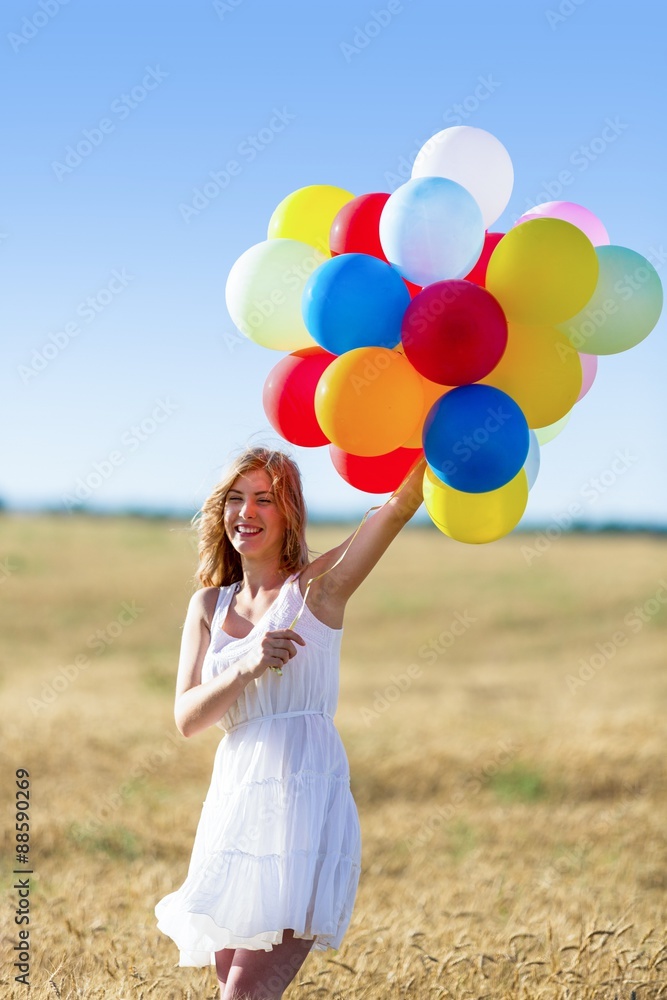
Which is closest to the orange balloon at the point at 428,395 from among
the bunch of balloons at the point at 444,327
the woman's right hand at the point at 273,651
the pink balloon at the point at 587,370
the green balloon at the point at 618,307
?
the bunch of balloons at the point at 444,327

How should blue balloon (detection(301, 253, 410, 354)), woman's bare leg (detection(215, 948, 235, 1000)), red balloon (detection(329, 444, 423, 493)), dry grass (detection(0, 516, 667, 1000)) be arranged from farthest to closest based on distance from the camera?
1. dry grass (detection(0, 516, 667, 1000))
2. red balloon (detection(329, 444, 423, 493))
3. woman's bare leg (detection(215, 948, 235, 1000))
4. blue balloon (detection(301, 253, 410, 354))

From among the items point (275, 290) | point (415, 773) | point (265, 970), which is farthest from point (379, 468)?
point (415, 773)

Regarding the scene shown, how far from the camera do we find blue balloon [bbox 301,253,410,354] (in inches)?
108

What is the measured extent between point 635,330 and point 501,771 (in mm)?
5890

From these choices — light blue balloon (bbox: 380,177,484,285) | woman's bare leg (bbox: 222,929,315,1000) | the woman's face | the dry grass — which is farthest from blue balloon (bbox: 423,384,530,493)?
woman's bare leg (bbox: 222,929,315,1000)

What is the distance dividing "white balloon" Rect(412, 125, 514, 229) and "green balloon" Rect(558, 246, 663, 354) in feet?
1.21

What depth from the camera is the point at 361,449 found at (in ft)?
9.14

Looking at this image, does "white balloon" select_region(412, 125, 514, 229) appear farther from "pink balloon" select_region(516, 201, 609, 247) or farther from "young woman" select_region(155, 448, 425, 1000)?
"young woman" select_region(155, 448, 425, 1000)

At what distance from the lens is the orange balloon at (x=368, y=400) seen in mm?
2715

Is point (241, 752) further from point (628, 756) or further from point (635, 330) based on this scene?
point (628, 756)

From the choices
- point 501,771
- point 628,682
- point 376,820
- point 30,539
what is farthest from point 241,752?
point 30,539

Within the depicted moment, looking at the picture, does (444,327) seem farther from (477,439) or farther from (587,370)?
(587,370)

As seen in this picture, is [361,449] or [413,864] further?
[413,864]

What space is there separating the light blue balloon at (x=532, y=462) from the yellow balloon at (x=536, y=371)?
178mm
